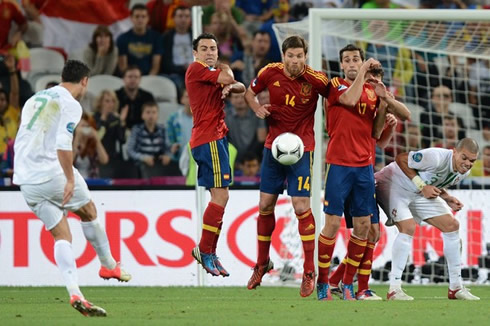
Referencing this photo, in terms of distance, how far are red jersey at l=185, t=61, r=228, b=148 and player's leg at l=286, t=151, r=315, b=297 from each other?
2.74ft

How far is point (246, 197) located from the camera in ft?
49.8

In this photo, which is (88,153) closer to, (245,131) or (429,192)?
(245,131)

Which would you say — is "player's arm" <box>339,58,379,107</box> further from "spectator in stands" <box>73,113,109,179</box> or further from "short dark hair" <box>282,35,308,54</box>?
"spectator in stands" <box>73,113,109,179</box>

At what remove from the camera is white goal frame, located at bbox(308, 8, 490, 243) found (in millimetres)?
13188

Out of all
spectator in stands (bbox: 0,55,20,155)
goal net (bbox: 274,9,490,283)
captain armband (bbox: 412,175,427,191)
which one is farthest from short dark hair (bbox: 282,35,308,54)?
spectator in stands (bbox: 0,55,20,155)

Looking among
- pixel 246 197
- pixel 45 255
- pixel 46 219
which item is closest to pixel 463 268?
pixel 246 197

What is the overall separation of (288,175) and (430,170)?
151 cm

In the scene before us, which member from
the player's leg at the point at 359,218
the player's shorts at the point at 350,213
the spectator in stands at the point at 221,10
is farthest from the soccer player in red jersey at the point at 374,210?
the spectator in stands at the point at 221,10

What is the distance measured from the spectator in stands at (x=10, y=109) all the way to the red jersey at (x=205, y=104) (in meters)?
5.96

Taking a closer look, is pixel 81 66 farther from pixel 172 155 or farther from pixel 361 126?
pixel 172 155

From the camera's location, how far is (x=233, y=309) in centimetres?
999

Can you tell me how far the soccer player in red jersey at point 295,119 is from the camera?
11.1m

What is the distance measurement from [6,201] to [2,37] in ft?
11.9

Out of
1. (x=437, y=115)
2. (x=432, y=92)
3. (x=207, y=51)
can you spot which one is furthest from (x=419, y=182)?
(x=432, y=92)
